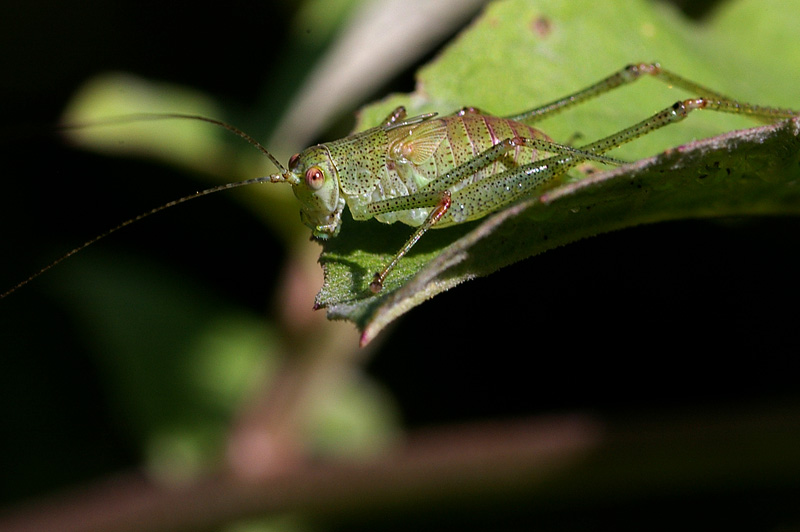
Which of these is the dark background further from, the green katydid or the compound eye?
the compound eye

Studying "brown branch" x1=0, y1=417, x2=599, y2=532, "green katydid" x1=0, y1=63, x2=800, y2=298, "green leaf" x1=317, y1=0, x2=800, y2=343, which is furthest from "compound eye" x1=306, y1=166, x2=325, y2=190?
"brown branch" x1=0, y1=417, x2=599, y2=532

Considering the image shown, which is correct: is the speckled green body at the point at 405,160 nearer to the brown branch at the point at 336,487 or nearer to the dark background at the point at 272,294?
the dark background at the point at 272,294

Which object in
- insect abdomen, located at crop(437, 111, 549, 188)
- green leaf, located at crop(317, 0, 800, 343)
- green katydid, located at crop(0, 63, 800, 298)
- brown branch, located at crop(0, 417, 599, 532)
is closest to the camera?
green leaf, located at crop(317, 0, 800, 343)

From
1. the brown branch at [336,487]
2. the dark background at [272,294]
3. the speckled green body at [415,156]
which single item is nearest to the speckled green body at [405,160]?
the speckled green body at [415,156]

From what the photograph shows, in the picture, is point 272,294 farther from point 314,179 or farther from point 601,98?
point 601,98

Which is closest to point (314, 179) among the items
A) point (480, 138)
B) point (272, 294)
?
point (480, 138)

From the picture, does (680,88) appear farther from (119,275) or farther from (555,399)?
(119,275)

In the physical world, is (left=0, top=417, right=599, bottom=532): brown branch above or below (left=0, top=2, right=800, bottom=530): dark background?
below
